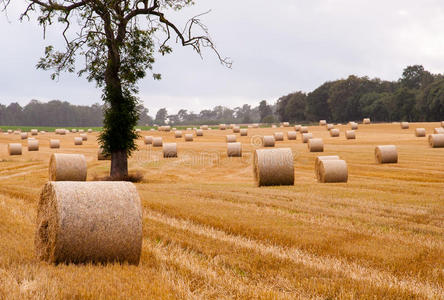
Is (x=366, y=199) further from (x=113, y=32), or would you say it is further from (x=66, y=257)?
(x=113, y=32)

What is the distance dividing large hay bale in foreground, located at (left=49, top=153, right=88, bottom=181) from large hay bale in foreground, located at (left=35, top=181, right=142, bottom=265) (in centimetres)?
1588

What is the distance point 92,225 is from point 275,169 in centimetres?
1338

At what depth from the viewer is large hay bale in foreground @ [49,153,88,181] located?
23.2m

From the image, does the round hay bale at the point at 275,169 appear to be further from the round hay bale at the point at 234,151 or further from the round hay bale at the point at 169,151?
the round hay bale at the point at 169,151

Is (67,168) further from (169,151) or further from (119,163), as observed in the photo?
(169,151)

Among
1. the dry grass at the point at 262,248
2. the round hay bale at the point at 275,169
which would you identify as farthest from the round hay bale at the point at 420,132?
the round hay bale at the point at 275,169

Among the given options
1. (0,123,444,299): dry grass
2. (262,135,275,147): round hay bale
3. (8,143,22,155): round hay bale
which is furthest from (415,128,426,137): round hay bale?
(8,143,22,155): round hay bale

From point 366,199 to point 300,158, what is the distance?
19.0 m

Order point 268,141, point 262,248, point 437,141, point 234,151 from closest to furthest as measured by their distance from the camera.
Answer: point 262,248
point 234,151
point 437,141
point 268,141

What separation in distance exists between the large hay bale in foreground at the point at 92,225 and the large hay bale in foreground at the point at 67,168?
15881 mm

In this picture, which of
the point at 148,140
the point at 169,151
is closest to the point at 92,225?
the point at 169,151

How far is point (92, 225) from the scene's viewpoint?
761 centimetres

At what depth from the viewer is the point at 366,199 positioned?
15.3 meters

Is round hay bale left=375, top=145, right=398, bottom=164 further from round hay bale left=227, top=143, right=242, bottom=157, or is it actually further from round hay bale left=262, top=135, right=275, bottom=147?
round hay bale left=262, top=135, right=275, bottom=147
